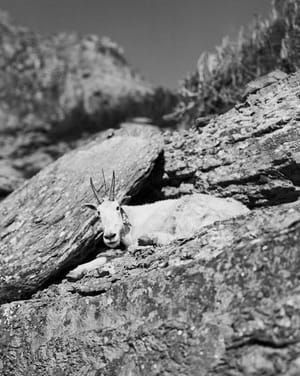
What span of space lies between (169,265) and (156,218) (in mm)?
2564

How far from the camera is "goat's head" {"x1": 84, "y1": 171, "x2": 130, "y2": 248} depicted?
25.9 feet

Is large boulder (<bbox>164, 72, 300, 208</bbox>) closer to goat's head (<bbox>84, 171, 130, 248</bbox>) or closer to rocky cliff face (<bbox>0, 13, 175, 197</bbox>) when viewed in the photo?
goat's head (<bbox>84, 171, 130, 248</bbox>)

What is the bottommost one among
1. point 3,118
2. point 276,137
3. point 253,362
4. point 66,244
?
point 253,362

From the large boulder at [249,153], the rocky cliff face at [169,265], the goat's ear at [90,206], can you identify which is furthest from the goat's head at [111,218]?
the large boulder at [249,153]

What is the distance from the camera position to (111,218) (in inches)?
318

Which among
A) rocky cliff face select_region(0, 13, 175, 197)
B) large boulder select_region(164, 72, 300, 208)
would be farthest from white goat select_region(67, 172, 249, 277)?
rocky cliff face select_region(0, 13, 175, 197)

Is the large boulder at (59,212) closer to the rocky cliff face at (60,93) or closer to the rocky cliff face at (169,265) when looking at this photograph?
the rocky cliff face at (169,265)

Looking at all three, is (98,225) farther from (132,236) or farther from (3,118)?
(3,118)

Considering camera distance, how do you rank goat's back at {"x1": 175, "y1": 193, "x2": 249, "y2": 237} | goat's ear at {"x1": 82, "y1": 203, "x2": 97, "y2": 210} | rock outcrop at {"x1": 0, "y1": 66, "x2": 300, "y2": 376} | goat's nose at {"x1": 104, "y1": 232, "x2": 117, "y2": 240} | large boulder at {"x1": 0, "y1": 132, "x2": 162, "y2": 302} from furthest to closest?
goat's ear at {"x1": 82, "y1": 203, "x2": 97, "y2": 210}, large boulder at {"x1": 0, "y1": 132, "x2": 162, "y2": 302}, goat's nose at {"x1": 104, "y1": 232, "x2": 117, "y2": 240}, goat's back at {"x1": 175, "y1": 193, "x2": 249, "y2": 237}, rock outcrop at {"x1": 0, "y1": 66, "x2": 300, "y2": 376}

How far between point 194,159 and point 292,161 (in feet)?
7.80

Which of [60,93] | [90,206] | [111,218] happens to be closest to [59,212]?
[90,206]

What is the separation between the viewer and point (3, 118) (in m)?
61.4

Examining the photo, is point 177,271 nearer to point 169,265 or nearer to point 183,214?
point 169,265

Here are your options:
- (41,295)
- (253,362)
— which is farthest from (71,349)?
(253,362)
